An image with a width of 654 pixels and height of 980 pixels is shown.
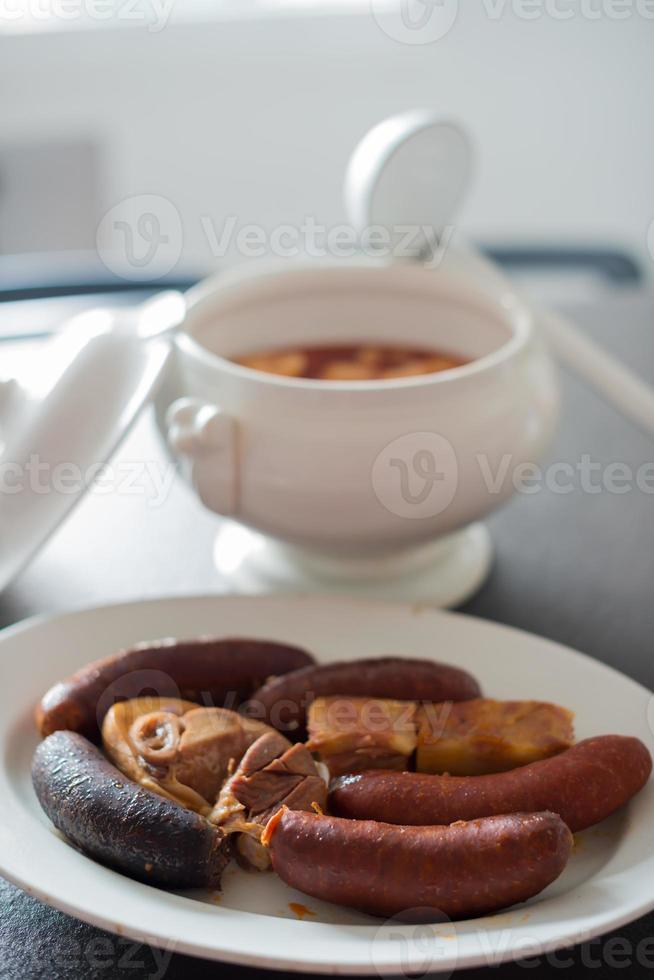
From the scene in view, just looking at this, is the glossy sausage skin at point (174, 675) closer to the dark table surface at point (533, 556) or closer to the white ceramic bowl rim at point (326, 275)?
the dark table surface at point (533, 556)
